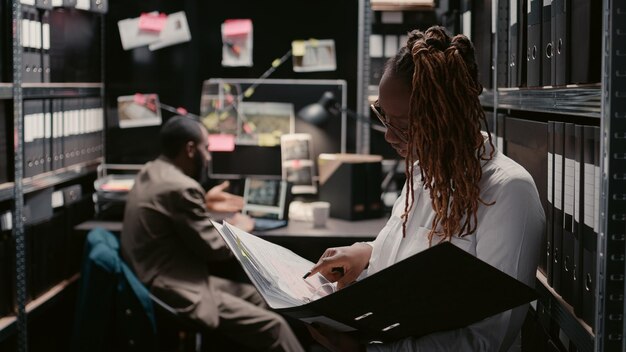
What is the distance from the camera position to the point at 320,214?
347 cm

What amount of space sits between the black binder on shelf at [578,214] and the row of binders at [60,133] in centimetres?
224

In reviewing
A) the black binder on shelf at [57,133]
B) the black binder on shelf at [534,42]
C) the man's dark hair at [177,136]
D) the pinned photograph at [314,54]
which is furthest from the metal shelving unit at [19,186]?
the black binder on shelf at [534,42]

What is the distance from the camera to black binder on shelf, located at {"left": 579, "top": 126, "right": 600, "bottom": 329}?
132 centimetres

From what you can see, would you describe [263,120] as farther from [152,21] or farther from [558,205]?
[558,205]

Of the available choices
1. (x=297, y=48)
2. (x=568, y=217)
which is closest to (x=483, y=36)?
(x=568, y=217)

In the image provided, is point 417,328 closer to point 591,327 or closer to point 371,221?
point 591,327

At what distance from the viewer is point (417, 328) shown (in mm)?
1307

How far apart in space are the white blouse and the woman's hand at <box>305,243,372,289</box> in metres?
0.21

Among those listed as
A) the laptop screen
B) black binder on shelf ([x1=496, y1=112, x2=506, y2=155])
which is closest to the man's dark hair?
the laptop screen

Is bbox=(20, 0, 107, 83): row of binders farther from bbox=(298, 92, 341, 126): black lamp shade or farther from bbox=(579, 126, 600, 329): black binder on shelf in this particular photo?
bbox=(579, 126, 600, 329): black binder on shelf

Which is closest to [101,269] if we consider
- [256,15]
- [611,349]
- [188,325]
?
[188,325]

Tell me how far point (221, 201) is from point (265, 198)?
10.4 inches

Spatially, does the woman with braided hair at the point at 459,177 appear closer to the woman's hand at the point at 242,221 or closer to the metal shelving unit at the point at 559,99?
the metal shelving unit at the point at 559,99

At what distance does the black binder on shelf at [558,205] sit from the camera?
1527 mm
